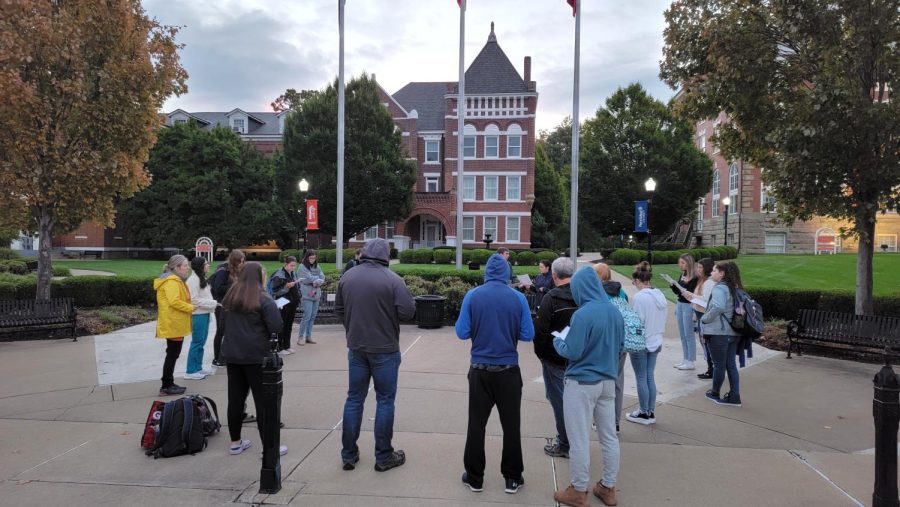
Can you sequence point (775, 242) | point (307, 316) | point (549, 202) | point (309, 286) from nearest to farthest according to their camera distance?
point (309, 286) → point (307, 316) → point (775, 242) → point (549, 202)

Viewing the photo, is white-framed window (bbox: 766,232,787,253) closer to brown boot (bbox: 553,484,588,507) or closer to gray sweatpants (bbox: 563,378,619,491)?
gray sweatpants (bbox: 563,378,619,491)

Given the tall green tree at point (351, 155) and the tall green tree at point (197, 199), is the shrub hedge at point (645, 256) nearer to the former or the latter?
the tall green tree at point (351, 155)

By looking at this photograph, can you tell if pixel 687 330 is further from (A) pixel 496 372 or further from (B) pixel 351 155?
(B) pixel 351 155

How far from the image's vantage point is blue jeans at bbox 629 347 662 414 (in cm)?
594

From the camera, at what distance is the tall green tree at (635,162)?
37500 millimetres

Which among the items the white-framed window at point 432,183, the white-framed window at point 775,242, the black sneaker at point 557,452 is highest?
the white-framed window at point 432,183

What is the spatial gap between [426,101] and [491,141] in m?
8.98

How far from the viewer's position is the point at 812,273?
2270 centimetres

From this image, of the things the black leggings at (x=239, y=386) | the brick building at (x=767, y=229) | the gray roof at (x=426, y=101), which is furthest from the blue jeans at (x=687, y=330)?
the gray roof at (x=426, y=101)

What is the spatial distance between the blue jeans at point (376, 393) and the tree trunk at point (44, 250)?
11067 millimetres

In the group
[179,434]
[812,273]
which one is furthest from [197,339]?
[812,273]

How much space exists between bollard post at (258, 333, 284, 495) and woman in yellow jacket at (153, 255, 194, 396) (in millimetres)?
3254

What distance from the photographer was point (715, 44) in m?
10.5

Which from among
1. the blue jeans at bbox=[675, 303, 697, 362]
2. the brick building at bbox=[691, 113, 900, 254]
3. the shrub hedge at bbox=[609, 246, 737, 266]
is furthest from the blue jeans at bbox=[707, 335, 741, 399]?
the brick building at bbox=[691, 113, 900, 254]
